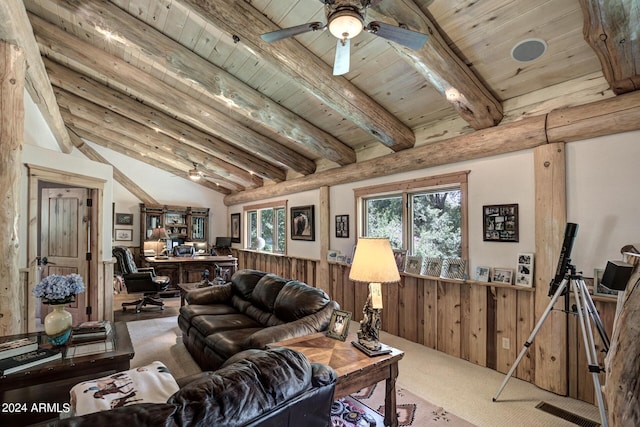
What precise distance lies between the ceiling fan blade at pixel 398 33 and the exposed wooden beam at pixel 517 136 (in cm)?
164

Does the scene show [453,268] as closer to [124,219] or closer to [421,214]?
[421,214]

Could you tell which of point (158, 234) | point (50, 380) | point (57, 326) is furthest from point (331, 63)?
point (158, 234)

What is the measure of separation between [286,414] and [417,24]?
A: 2624mm

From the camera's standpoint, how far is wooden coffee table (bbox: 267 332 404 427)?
6.10ft

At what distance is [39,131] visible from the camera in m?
4.55

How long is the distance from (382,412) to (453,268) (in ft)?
5.93

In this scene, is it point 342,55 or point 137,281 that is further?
point 137,281

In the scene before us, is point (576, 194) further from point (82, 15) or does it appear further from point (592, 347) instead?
point (82, 15)

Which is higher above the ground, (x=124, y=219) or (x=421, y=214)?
(x=421, y=214)

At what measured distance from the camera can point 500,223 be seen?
326 centimetres

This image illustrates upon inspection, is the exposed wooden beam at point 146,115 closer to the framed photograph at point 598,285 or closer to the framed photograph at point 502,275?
the framed photograph at point 502,275

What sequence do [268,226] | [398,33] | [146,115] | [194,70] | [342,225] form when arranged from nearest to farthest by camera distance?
[398,33] → [194,70] → [342,225] → [146,115] → [268,226]

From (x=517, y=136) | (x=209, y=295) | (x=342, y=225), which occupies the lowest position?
(x=209, y=295)

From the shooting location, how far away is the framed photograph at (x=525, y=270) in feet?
9.73
